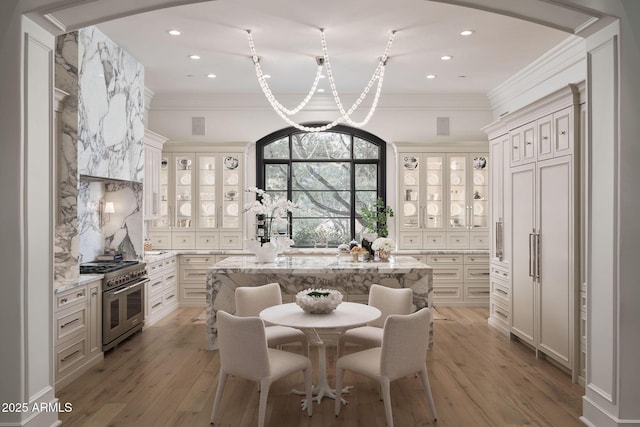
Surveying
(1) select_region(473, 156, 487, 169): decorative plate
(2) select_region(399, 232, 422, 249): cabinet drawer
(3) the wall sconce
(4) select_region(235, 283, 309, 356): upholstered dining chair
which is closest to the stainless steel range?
(3) the wall sconce

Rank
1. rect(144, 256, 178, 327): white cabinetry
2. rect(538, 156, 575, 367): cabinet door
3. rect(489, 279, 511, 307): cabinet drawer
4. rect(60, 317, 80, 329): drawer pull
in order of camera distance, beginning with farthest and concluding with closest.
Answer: rect(144, 256, 178, 327): white cabinetry → rect(489, 279, 511, 307): cabinet drawer → rect(538, 156, 575, 367): cabinet door → rect(60, 317, 80, 329): drawer pull

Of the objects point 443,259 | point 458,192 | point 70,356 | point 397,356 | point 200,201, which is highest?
point 458,192

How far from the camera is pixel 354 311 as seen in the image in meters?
3.85

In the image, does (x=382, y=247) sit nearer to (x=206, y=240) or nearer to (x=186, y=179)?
(x=206, y=240)

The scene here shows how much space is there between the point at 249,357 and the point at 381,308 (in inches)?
60.5

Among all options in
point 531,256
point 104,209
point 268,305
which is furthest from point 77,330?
point 531,256

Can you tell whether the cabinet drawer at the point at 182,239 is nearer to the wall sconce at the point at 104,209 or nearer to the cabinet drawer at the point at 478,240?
the wall sconce at the point at 104,209

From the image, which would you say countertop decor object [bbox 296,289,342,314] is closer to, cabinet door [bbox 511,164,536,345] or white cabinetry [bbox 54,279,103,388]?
white cabinetry [bbox 54,279,103,388]

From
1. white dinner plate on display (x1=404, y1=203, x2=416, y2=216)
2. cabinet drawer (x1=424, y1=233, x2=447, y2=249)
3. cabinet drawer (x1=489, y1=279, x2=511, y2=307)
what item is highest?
white dinner plate on display (x1=404, y1=203, x2=416, y2=216)

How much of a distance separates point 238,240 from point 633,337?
559 centimetres

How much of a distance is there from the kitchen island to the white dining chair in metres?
1.56

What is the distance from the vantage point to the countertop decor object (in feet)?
12.0

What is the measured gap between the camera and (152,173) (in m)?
6.93

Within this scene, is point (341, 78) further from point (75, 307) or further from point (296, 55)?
point (75, 307)
